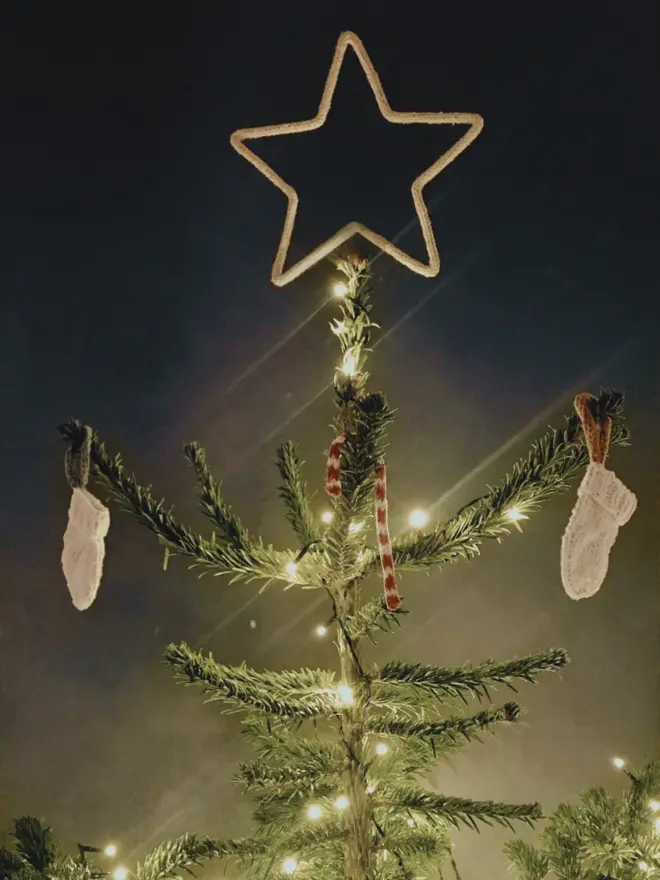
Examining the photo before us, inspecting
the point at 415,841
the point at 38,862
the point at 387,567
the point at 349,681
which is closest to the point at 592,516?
the point at 387,567

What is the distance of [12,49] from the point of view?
109cm

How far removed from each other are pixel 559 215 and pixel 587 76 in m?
0.21

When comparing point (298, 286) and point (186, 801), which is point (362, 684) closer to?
point (186, 801)

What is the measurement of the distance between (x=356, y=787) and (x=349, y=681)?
0.11 m

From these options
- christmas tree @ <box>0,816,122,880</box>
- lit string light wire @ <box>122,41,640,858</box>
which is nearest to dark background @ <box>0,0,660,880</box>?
lit string light wire @ <box>122,41,640,858</box>

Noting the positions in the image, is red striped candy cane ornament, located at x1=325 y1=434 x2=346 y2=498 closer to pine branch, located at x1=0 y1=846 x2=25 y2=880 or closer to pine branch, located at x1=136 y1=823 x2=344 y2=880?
pine branch, located at x1=136 y1=823 x2=344 y2=880

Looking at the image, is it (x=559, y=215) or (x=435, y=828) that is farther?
(x=559, y=215)

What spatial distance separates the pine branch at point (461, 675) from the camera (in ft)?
2.50

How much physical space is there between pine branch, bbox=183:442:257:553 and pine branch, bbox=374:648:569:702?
0.21m

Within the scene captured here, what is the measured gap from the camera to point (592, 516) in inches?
28.9

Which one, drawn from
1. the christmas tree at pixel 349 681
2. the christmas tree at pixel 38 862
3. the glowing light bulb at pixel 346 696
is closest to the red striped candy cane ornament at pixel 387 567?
the christmas tree at pixel 349 681

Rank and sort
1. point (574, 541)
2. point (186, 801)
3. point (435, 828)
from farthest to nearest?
point (186, 801)
point (435, 828)
point (574, 541)

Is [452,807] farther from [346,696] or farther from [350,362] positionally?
[350,362]

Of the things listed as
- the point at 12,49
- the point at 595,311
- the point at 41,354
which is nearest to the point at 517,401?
the point at 595,311
